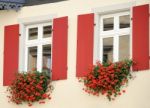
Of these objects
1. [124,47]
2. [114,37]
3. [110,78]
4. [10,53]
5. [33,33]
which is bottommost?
[110,78]

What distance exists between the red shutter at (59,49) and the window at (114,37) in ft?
2.86

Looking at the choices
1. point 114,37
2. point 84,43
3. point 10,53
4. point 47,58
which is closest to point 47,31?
point 47,58

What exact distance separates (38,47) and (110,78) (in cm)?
251

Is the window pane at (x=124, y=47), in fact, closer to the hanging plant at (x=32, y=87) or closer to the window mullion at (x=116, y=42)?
the window mullion at (x=116, y=42)

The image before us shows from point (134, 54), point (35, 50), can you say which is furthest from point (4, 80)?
point (134, 54)

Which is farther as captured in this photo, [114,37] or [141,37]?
[114,37]

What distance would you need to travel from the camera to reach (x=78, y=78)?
15.4 m

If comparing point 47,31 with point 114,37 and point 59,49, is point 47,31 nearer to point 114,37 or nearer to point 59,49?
point 59,49

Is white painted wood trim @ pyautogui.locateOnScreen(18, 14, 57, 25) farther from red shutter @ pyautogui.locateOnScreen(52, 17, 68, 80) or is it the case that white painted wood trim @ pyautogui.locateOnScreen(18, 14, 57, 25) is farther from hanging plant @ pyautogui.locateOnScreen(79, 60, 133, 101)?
hanging plant @ pyautogui.locateOnScreen(79, 60, 133, 101)

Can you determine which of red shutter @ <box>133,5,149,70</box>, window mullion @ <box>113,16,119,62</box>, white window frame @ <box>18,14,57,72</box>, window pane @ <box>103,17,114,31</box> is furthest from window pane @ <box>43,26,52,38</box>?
red shutter @ <box>133,5,149,70</box>

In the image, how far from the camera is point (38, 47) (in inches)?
651

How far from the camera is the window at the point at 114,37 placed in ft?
49.8

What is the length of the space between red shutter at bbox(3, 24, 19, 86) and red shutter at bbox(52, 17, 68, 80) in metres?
1.12

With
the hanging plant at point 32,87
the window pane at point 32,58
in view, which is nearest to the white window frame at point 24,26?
the window pane at point 32,58
